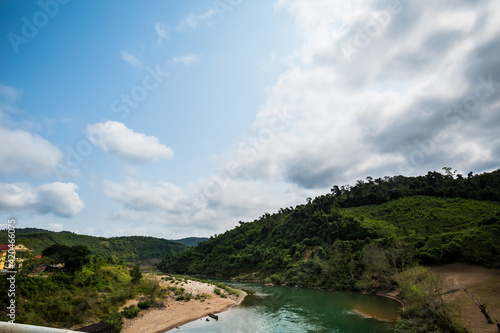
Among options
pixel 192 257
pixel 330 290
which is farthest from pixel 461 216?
pixel 192 257

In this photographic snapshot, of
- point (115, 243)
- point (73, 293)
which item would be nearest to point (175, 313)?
point (73, 293)

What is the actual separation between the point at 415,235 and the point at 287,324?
Result: 33.7 metres

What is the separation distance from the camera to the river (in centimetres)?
2508

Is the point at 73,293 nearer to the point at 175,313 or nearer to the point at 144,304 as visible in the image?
the point at 144,304

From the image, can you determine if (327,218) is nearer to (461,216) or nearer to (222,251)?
(461,216)

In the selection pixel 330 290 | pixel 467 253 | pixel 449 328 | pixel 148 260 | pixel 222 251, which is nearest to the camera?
pixel 449 328

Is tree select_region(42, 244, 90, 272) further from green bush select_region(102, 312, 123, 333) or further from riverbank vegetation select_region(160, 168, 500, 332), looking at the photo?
riverbank vegetation select_region(160, 168, 500, 332)

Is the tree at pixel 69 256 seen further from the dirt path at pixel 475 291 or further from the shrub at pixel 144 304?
the dirt path at pixel 475 291

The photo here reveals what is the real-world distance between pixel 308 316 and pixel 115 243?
144 m

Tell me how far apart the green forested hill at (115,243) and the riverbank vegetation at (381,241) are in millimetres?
45490

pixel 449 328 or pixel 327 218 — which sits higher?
pixel 327 218

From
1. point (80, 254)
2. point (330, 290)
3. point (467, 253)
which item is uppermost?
point (80, 254)

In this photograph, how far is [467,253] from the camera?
36.6m

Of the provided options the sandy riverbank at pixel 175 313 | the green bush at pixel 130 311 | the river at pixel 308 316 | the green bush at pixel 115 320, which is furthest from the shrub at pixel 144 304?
the river at pixel 308 316
